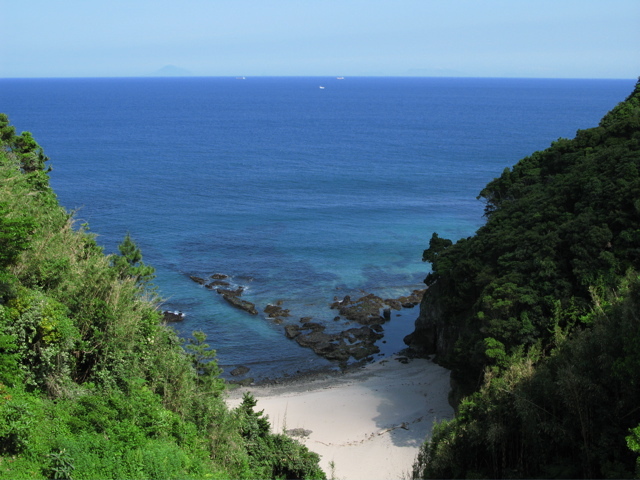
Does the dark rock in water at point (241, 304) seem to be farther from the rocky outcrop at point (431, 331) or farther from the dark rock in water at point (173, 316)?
the rocky outcrop at point (431, 331)

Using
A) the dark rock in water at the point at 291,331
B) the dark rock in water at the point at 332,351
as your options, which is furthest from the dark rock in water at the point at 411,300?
the dark rock in water at the point at 291,331

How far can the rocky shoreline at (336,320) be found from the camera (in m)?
37.9

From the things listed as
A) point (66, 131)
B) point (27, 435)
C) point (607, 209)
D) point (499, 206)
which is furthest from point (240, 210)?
point (66, 131)

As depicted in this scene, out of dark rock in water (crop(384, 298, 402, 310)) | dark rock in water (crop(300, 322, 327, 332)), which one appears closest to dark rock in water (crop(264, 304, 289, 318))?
dark rock in water (crop(300, 322, 327, 332))

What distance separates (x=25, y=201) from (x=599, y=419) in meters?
19.8

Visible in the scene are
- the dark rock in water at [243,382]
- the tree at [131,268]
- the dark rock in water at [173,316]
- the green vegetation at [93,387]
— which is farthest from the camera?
the dark rock in water at [173,316]

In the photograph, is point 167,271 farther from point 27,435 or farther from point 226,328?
point 27,435

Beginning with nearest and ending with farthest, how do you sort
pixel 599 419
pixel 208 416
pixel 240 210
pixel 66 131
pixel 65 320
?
pixel 65 320, pixel 599 419, pixel 208 416, pixel 240 210, pixel 66 131

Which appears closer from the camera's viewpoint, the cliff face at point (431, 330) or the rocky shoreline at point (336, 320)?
the cliff face at point (431, 330)

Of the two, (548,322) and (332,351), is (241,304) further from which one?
(548,322)

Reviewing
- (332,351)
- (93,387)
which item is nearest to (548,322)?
(332,351)

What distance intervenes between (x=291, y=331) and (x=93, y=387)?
24801mm

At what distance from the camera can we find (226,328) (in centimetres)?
4016

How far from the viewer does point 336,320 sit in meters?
42.1
